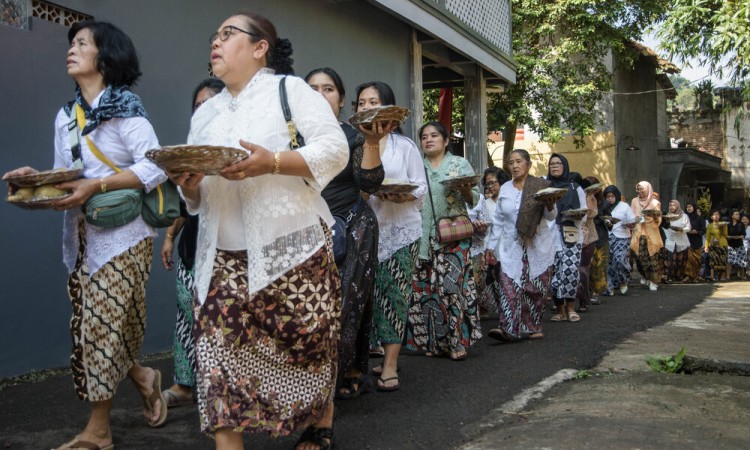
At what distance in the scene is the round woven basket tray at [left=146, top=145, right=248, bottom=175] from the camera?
108 inches

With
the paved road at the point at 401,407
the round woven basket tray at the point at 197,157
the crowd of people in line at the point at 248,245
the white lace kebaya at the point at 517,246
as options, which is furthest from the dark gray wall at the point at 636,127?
the round woven basket tray at the point at 197,157

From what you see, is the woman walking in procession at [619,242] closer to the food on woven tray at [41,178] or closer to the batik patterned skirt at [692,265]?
the batik patterned skirt at [692,265]

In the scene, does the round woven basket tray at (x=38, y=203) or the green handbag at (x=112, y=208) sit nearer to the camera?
the round woven basket tray at (x=38, y=203)

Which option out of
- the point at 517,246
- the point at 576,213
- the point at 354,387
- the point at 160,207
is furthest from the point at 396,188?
the point at 576,213

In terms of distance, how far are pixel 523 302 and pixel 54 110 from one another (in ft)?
14.5

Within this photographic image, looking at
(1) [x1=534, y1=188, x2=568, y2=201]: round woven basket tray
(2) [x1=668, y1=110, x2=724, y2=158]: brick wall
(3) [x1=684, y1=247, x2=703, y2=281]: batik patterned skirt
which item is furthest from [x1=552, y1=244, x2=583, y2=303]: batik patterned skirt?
(2) [x1=668, y1=110, x2=724, y2=158]: brick wall

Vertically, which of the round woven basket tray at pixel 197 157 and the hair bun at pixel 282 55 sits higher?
the hair bun at pixel 282 55

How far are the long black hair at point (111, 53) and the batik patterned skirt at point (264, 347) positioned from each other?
1.22m

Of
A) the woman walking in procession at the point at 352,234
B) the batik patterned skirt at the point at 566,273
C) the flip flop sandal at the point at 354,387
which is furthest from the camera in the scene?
the batik patterned skirt at the point at 566,273

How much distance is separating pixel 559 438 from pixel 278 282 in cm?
159

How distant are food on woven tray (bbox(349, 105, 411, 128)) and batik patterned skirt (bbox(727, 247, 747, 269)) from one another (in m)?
20.3

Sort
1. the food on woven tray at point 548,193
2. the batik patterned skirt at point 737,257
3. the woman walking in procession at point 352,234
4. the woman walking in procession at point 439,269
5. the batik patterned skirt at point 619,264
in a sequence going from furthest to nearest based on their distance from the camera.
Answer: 1. the batik patterned skirt at point 737,257
2. the batik patterned skirt at point 619,264
3. the food on woven tray at point 548,193
4. the woman walking in procession at point 439,269
5. the woman walking in procession at point 352,234

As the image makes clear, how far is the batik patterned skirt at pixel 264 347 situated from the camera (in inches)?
119

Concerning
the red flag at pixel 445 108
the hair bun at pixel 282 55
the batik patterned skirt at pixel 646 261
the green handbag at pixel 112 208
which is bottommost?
the batik patterned skirt at pixel 646 261
